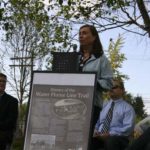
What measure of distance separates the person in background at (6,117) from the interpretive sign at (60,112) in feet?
7.89

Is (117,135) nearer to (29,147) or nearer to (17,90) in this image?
(29,147)

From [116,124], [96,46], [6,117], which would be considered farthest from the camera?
[6,117]

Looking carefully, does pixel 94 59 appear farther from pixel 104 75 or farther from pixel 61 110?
pixel 61 110

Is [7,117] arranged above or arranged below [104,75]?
below

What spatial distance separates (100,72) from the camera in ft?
18.1

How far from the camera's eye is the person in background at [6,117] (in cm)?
759

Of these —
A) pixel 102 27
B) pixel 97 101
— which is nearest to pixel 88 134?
pixel 97 101

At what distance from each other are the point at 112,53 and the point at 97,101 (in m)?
22.2

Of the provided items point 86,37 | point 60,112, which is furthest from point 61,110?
point 86,37

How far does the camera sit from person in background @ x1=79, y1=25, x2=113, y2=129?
546 centimetres

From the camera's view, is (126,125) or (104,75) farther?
(126,125)

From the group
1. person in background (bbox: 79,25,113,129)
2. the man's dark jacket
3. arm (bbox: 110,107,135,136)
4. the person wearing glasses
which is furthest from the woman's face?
the man's dark jacket

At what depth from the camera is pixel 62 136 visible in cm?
503

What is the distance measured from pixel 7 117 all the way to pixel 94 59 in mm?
2588
